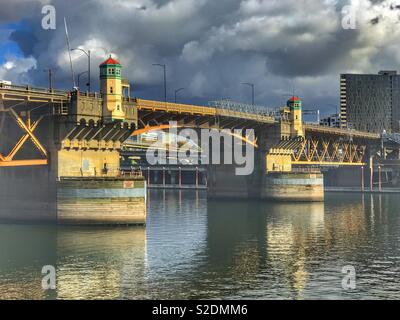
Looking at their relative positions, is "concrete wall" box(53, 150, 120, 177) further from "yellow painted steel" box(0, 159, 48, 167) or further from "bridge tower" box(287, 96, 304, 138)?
"bridge tower" box(287, 96, 304, 138)

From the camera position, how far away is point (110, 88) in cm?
7719

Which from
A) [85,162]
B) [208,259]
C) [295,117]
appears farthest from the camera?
[295,117]

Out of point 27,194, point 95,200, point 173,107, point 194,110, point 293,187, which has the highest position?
point 194,110

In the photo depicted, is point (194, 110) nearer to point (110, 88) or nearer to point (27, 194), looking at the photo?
point (110, 88)

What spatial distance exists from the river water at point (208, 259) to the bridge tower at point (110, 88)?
15.5m

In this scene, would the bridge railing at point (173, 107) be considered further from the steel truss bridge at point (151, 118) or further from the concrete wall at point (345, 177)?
the concrete wall at point (345, 177)

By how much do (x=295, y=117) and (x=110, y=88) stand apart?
61.8 meters

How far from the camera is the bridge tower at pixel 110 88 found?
7712 centimetres

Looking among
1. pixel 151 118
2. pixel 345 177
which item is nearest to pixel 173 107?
pixel 151 118

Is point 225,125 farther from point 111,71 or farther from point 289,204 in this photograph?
point 111,71

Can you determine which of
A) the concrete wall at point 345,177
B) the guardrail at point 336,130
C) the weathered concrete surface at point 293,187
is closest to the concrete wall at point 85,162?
the weathered concrete surface at point 293,187

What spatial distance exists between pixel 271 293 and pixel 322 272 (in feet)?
28.4

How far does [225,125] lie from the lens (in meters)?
112

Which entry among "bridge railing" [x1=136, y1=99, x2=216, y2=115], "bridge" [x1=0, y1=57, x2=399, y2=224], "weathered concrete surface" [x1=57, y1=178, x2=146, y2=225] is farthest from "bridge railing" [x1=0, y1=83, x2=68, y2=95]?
"bridge railing" [x1=136, y1=99, x2=216, y2=115]
